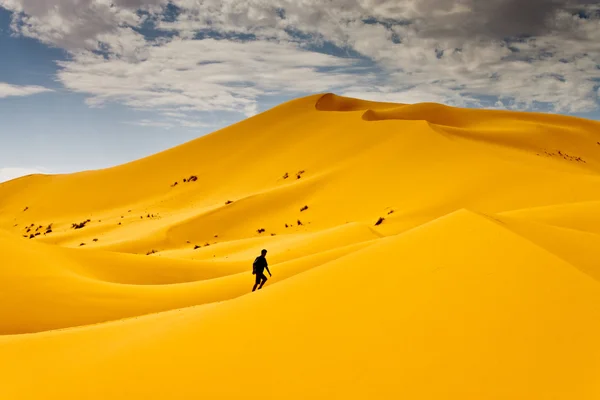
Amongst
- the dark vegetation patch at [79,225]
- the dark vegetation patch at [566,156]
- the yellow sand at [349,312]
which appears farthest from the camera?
the dark vegetation patch at [79,225]

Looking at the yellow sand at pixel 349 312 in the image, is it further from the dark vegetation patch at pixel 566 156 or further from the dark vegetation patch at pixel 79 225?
the dark vegetation patch at pixel 79 225

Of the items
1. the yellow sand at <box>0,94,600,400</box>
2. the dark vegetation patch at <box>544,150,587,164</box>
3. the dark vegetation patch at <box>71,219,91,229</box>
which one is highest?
the yellow sand at <box>0,94,600,400</box>

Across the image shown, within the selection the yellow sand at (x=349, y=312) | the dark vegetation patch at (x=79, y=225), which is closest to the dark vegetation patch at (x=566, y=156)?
the yellow sand at (x=349, y=312)

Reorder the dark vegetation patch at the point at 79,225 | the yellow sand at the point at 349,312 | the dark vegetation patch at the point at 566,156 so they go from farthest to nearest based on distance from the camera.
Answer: the dark vegetation patch at the point at 79,225 < the dark vegetation patch at the point at 566,156 < the yellow sand at the point at 349,312

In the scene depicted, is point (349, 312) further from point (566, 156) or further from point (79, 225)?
point (79, 225)

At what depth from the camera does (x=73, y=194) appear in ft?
150

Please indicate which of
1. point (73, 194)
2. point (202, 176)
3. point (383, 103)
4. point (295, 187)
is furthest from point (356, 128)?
point (73, 194)

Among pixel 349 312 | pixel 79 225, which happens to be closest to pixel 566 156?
pixel 79 225

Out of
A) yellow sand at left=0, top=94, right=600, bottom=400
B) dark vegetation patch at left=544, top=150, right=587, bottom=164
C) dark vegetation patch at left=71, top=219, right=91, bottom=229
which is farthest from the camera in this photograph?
dark vegetation patch at left=71, top=219, right=91, bottom=229

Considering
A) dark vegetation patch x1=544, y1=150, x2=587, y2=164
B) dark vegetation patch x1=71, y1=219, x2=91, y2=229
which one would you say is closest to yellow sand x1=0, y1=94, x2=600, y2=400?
dark vegetation patch x1=544, y1=150, x2=587, y2=164

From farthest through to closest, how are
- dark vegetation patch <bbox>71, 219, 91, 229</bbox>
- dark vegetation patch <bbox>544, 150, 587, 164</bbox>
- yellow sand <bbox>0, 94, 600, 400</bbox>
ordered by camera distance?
1. dark vegetation patch <bbox>71, 219, 91, 229</bbox>
2. dark vegetation patch <bbox>544, 150, 587, 164</bbox>
3. yellow sand <bbox>0, 94, 600, 400</bbox>

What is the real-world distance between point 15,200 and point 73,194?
821cm

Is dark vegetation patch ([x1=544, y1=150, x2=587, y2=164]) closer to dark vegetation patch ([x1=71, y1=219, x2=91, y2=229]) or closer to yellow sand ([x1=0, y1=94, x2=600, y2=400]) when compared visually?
yellow sand ([x1=0, y1=94, x2=600, y2=400])

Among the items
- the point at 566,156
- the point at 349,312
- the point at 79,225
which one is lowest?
the point at 566,156
